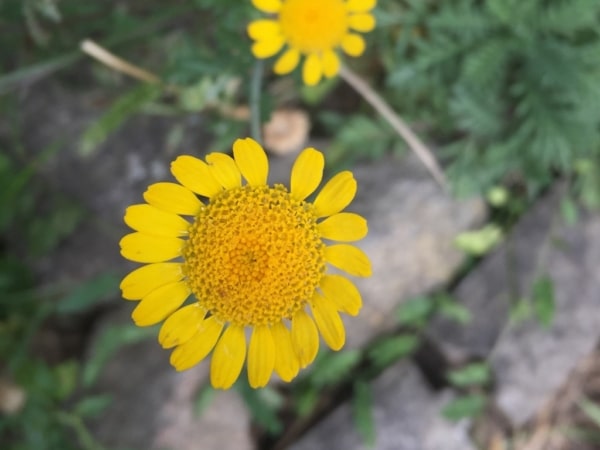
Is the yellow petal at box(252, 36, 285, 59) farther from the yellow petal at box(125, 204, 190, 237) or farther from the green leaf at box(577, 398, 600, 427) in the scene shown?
the green leaf at box(577, 398, 600, 427)

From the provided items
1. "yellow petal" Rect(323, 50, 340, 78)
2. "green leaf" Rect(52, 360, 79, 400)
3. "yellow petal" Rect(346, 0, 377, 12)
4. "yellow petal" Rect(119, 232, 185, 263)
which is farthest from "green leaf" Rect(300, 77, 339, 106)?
"green leaf" Rect(52, 360, 79, 400)

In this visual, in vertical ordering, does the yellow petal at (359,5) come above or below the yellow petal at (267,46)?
below

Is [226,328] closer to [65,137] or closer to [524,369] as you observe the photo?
[524,369]

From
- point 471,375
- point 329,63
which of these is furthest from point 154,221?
point 471,375

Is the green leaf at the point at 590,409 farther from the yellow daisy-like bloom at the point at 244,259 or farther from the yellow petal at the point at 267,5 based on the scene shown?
the yellow petal at the point at 267,5

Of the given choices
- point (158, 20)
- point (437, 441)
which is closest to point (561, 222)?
point (437, 441)

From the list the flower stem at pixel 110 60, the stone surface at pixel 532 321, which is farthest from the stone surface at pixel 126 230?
the flower stem at pixel 110 60
